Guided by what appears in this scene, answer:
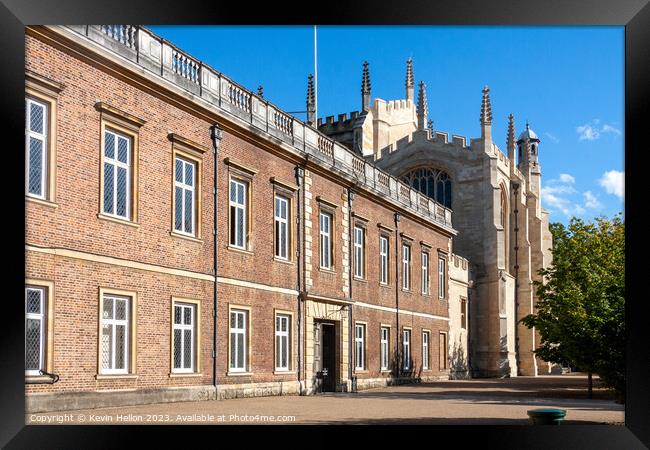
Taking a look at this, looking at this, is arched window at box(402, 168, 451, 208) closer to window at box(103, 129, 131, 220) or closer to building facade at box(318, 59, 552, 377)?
building facade at box(318, 59, 552, 377)

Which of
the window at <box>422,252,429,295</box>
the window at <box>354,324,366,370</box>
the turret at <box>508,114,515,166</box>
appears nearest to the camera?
the window at <box>354,324,366,370</box>

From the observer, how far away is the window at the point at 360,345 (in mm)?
29109

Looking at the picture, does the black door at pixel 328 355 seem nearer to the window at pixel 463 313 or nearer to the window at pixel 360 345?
the window at pixel 360 345

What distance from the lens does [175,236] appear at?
62.4ft

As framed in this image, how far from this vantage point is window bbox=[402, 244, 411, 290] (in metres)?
34.2

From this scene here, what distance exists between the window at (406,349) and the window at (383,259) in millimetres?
3046

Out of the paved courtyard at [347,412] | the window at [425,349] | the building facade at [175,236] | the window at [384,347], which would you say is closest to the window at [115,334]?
the building facade at [175,236]

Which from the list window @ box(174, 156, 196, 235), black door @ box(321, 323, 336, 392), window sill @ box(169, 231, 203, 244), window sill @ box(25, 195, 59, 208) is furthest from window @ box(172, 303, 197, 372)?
black door @ box(321, 323, 336, 392)

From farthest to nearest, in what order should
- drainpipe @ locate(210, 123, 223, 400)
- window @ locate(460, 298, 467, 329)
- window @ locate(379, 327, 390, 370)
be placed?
window @ locate(460, 298, 467, 329)
window @ locate(379, 327, 390, 370)
drainpipe @ locate(210, 123, 223, 400)

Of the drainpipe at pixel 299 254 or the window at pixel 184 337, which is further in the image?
the drainpipe at pixel 299 254

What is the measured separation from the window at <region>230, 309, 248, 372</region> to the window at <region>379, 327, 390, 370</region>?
10.7 metres

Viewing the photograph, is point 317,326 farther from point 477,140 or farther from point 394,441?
point 477,140

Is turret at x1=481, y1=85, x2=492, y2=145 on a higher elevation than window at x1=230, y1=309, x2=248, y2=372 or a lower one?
higher
